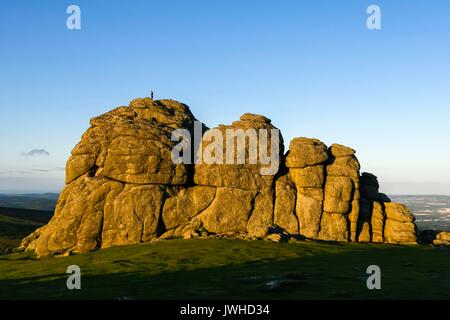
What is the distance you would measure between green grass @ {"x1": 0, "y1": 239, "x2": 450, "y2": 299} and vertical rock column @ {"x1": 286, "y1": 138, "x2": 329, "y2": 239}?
12264 mm

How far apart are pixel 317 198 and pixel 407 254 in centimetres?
2345

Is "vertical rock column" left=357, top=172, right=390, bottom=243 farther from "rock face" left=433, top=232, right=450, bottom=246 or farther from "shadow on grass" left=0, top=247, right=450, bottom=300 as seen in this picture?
"shadow on grass" left=0, top=247, right=450, bottom=300

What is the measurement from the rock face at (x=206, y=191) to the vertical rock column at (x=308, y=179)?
0.62 ft

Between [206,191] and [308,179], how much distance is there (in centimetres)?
1957

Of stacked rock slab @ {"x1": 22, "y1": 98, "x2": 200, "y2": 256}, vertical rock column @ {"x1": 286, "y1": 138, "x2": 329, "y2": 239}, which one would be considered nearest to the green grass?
stacked rock slab @ {"x1": 22, "y1": 98, "x2": 200, "y2": 256}

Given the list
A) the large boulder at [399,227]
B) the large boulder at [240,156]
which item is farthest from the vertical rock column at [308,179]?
the large boulder at [399,227]

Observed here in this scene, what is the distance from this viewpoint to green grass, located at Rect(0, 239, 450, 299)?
3778 cm

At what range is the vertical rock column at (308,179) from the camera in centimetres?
8400

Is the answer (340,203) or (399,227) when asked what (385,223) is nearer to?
(399,227)

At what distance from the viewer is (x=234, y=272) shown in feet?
157

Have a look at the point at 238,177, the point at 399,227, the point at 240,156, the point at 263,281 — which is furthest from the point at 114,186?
the point at 399,227
